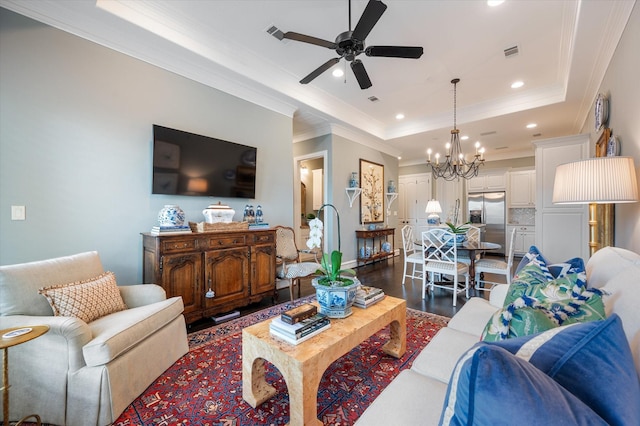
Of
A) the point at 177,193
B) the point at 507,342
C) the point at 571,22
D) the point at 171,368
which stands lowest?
the point at 171,368

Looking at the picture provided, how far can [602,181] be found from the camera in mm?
1687

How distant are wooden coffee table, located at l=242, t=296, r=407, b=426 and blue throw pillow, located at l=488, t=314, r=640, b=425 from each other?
1.01 m

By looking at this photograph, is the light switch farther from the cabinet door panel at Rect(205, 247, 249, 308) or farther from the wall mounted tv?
the cabinet door panel at Rect(205, 247, 249, 308)

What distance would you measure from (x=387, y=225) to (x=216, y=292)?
16.2ft

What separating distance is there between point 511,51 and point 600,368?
12.5 ft

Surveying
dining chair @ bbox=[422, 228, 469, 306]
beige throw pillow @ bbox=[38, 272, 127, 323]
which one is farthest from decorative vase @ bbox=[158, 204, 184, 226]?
dining chair @ bbox=[422, 228, 469, 306]

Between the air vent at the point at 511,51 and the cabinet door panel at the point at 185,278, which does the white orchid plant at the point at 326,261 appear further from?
the air vent at the point at 511,51

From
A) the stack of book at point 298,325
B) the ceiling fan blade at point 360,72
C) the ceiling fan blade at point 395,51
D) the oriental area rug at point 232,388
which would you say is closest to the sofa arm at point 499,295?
the oriental area rug at point 232,388

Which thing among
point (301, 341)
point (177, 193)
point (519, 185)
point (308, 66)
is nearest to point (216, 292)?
point (177, 193)

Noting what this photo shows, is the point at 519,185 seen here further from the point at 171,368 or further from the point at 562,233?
the point at 171,368

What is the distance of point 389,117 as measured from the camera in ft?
17.6

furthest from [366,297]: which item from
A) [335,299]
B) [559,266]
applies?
[559,266]

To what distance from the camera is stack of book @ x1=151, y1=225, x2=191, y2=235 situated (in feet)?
8.31

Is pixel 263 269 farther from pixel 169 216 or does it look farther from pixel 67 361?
pixel 67 361
